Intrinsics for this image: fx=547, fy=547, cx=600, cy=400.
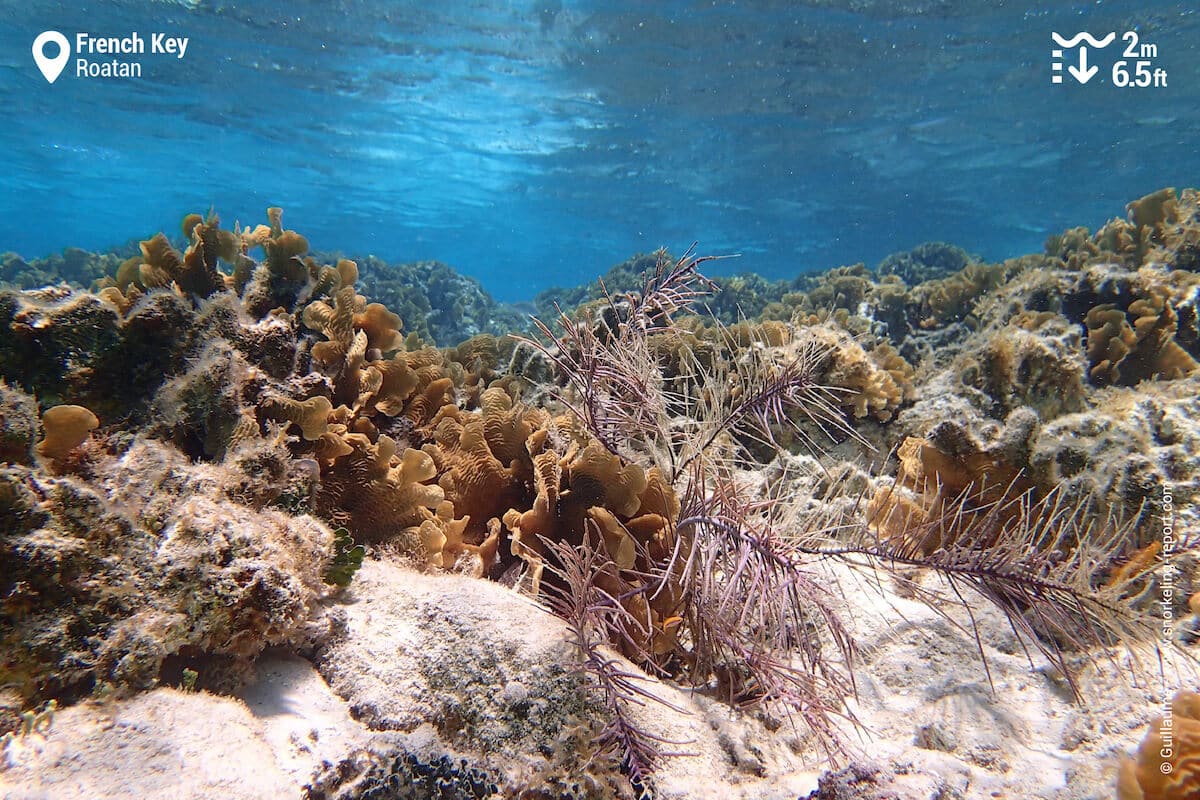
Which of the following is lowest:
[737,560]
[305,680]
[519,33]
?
[305,680]

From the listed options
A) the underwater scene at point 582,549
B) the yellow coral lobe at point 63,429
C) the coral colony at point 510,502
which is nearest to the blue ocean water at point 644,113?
the underwater scene at point 582,549

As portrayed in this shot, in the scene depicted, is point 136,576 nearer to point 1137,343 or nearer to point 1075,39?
point 1137,343

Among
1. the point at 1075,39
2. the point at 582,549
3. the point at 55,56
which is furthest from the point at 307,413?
the point at 55,56

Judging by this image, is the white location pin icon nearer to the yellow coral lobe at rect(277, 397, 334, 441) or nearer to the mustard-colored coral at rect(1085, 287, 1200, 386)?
the yellow coral lobe at rect(277, 397, 334, 441)

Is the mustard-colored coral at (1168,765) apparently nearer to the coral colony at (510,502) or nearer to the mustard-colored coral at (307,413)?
the coral colony at (510,502)

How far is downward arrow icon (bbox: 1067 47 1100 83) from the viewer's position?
17094mm

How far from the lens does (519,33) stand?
18219 millimetres

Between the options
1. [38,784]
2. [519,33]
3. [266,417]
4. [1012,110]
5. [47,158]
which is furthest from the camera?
[47,158]

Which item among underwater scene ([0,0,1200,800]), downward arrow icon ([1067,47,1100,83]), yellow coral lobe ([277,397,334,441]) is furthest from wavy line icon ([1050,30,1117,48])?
yellow coral lobe ([277,397,334,441])

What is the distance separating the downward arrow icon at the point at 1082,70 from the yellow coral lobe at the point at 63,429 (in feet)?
80.6

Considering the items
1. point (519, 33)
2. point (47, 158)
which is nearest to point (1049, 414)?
point (519, 33)

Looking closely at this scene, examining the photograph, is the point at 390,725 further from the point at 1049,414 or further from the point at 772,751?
the point at 1049,414

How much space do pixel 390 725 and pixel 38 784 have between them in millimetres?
731

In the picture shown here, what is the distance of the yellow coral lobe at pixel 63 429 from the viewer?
1.46 metres
